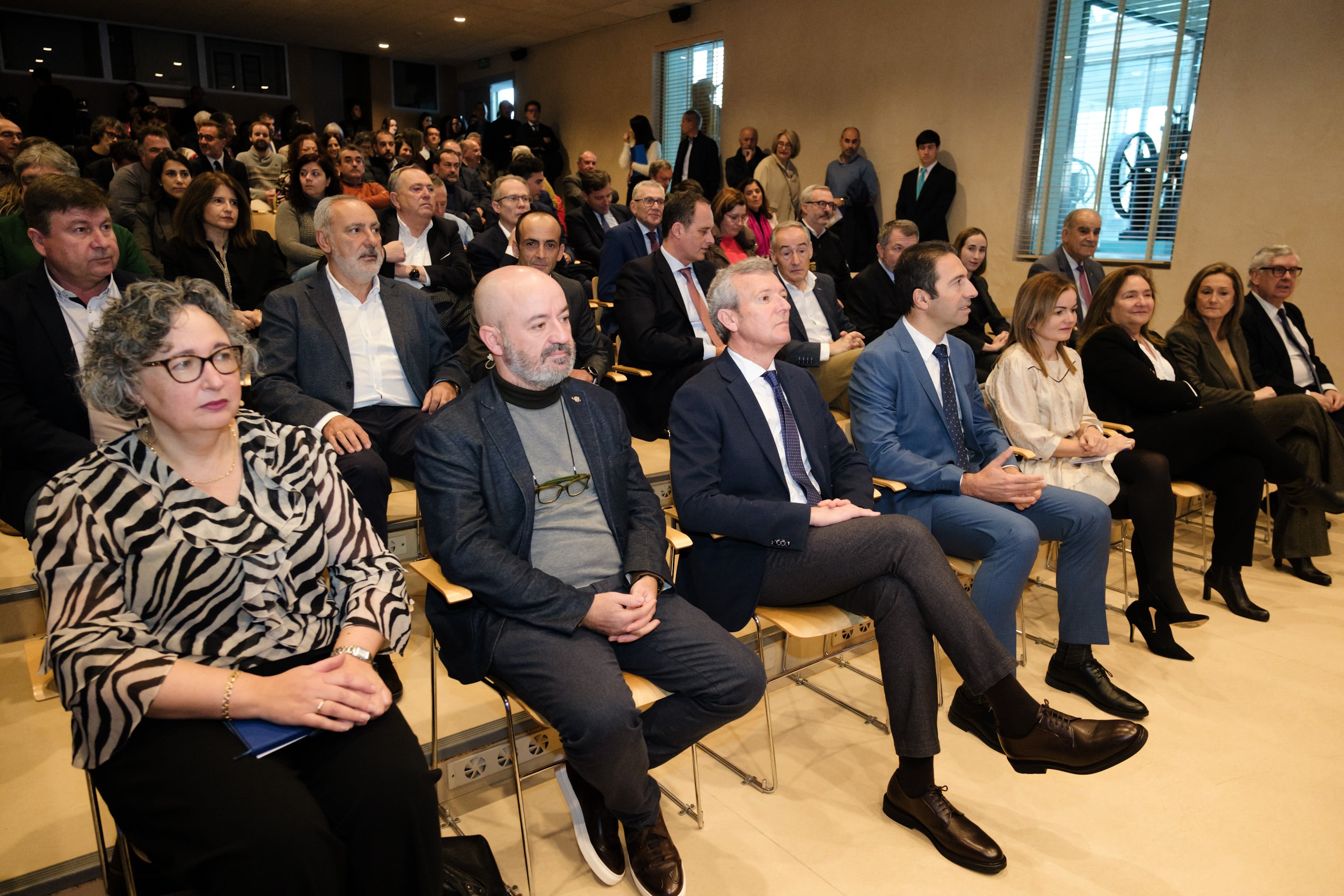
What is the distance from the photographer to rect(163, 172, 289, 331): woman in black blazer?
3.59m

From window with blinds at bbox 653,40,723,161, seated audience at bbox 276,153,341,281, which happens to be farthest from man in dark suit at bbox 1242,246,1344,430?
window with blinds at bbox 653,40,723,161

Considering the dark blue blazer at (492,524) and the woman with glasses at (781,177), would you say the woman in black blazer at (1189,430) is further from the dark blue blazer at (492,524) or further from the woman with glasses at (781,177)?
the woman with glasses at (781,177)

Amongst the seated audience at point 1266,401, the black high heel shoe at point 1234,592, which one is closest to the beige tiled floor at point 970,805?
the black high heel shoe at point 1234,592

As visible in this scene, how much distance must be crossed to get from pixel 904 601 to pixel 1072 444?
1.31 meters

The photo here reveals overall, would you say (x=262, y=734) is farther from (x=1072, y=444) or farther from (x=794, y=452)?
(x=1072, y=444)

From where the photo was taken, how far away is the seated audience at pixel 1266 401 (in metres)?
3.92

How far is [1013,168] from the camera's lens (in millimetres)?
7383

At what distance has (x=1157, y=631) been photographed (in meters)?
3.14

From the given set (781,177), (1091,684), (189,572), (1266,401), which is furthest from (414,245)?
(781,177)

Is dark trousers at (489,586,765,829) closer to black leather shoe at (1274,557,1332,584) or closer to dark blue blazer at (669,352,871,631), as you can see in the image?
dark blue blazer at (669,352,871,631)

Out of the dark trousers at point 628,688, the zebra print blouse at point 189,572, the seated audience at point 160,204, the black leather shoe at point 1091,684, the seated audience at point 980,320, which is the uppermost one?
the seated audience at point 160,204

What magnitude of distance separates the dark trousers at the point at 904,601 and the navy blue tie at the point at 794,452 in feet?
0.75

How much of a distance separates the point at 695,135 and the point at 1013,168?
3.47m

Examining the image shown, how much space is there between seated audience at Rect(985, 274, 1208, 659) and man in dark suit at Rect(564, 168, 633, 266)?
3.52 meters
